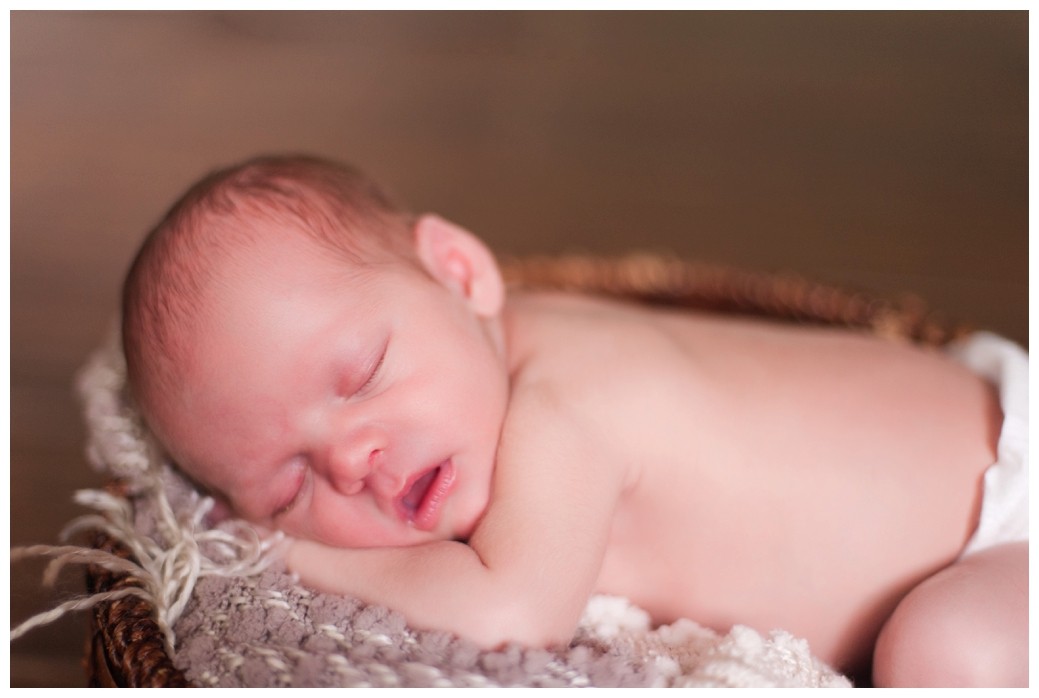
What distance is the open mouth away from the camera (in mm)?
914

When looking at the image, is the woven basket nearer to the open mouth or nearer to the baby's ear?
the baby's ear

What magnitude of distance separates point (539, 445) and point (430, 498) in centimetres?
12

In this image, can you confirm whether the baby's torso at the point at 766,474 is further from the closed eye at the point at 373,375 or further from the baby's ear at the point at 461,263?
the closed eye at the point at 373,375

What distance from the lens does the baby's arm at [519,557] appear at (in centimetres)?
86

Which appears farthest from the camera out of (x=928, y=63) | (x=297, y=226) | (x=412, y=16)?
(x=412, y=16)

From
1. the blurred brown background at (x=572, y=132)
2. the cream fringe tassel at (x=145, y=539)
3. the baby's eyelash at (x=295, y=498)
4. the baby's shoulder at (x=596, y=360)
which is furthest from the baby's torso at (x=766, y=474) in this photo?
the blurred brown background at (x=572, y=132)

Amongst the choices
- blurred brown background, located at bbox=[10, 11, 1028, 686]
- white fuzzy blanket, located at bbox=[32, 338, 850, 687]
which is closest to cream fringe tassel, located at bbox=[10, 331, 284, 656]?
white fuzzy blanket, located at bbox=[32, 338, 850, 687]

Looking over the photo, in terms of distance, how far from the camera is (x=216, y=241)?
0.89 meters

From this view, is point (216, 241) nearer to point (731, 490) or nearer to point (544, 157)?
point (731, 490)

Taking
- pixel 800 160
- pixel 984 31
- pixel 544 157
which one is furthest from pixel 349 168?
pixel 984 31

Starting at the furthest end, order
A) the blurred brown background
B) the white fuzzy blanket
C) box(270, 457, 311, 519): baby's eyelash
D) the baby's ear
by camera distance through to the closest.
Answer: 1. the blurred brown background
2. the baby's ear
3. box(270, 457, 311, 519): baby's eyelash
4. the white fuzzy blanket
